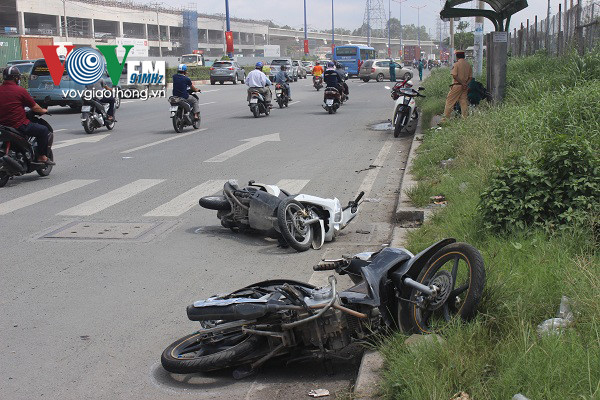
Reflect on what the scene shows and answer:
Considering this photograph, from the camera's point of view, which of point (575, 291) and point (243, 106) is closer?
point (575, 291)

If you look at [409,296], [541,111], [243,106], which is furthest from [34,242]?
[243,106]

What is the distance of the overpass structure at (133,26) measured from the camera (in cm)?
7825

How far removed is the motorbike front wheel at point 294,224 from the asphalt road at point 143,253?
158 mm

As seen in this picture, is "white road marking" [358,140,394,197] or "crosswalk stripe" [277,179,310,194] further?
"white road marking" [358,140,394,197]

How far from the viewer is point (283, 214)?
288 inches

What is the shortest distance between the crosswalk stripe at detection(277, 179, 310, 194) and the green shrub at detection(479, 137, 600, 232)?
4711 millimetres

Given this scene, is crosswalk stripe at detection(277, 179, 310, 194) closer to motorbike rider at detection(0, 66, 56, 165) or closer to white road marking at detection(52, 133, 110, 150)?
motorbike rider at detection(0, 66, 56, 165)

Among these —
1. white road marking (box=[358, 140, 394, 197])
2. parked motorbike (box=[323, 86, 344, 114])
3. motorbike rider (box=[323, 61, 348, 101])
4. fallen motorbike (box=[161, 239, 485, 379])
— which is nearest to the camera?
fallen motorbike (box=[161, 239, 485, 379])

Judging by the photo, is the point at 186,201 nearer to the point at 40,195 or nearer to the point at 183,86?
the point at 40,195

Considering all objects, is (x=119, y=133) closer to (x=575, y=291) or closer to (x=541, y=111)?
(x=541, y=111)

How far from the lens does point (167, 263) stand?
713 centimetres

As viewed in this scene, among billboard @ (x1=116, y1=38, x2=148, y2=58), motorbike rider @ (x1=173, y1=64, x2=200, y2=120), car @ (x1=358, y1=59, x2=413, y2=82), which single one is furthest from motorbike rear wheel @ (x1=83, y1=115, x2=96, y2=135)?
car @ (x1=358, y1=59, x2=413, y2=82)

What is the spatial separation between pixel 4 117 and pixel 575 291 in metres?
9.92

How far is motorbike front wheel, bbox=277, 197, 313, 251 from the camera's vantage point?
7.32 m
